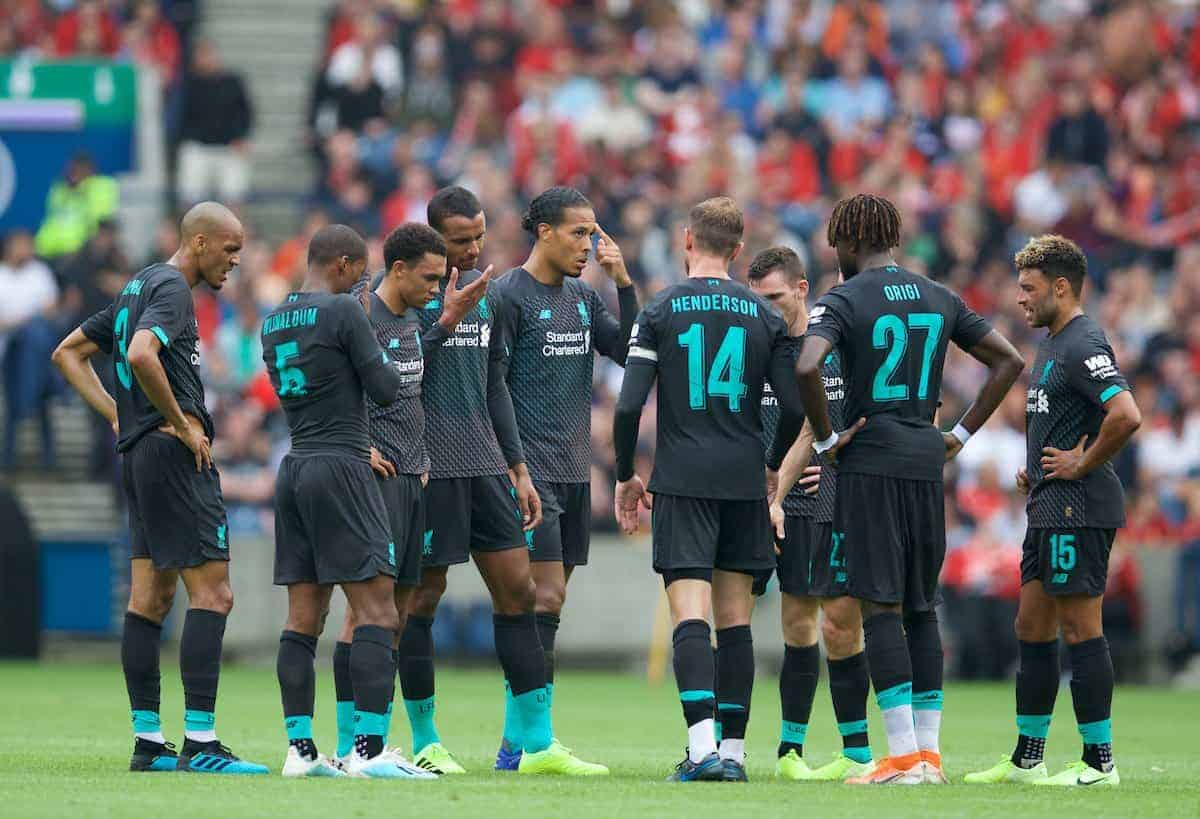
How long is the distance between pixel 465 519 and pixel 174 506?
1424 millimetres

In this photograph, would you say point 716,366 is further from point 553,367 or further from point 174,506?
point 174,506

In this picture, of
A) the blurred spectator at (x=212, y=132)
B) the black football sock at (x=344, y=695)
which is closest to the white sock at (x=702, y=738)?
the black football sock at (x=344, y=695)

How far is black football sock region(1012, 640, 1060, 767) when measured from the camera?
35.0ft

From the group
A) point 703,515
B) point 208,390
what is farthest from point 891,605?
point 208,390

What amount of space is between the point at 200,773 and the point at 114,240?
1354 cm

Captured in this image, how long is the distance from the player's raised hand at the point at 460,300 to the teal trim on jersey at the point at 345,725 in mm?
1869

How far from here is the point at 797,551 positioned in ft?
36.5

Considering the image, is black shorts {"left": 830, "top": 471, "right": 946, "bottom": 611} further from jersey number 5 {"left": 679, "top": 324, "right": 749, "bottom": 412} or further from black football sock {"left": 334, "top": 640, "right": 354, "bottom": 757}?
black football sock {"left": 334, "top": 640, "right": 354, "bottom": 757}

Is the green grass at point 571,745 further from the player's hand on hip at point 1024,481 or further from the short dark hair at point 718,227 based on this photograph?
the short dark hair at point 718,227

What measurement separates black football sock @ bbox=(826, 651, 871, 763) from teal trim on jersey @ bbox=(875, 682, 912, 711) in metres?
0.50

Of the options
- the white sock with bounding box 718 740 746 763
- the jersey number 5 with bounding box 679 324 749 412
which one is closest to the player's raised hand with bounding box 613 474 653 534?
the jersey number 5 with bounding box 679 324 749 412

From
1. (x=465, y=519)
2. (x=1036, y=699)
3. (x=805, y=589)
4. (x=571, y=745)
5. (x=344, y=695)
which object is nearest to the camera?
(x=344, y=695)

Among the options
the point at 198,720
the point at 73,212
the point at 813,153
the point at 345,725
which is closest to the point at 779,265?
the point at 345,725

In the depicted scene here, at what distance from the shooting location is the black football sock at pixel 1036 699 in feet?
35.0
